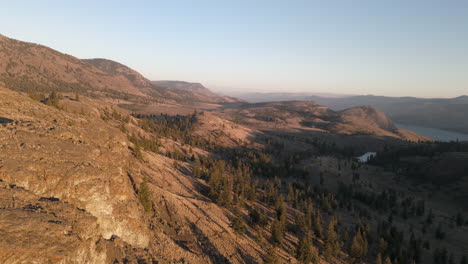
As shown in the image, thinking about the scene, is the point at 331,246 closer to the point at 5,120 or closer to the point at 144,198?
the point at 144,198

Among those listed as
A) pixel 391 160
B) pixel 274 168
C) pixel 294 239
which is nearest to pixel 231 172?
pixel 274 168

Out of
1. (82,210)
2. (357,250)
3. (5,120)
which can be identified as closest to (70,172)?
(82,210)

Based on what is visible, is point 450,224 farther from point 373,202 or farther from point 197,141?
point 197,141

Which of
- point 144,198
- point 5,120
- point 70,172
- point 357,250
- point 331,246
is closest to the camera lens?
point 70,172

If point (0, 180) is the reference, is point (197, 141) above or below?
below

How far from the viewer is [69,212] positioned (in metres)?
19.5

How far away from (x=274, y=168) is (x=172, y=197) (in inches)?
3997

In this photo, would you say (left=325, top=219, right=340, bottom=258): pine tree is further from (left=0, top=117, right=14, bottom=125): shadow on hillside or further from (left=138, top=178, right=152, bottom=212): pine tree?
(left=0, top=117, right=14, bottom=125): shadow on hillside

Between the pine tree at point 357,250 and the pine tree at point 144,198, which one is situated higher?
the pine tree at point 144,198

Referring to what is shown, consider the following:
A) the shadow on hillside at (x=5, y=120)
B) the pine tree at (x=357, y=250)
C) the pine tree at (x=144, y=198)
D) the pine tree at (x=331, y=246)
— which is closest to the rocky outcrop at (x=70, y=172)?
the shadow on hillside at (x=5, y=120)

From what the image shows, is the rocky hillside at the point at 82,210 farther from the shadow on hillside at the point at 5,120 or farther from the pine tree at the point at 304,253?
the pine tree at the point at 304,253

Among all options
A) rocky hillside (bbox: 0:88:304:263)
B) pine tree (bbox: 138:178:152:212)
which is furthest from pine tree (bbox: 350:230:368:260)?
pine tree (bbox: 138:178:152:212)

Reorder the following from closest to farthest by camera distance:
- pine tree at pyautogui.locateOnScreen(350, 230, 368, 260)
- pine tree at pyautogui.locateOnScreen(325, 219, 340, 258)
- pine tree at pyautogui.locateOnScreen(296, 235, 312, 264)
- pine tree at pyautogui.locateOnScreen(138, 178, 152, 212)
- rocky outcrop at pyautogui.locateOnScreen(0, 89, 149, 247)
A: rocky outcrop at pyautogui.locateOnScreen(0, 89, 149, 247), pine tree at pyautogui.locateOnScreen(138, 178, 152, 212), pine tree at pyautogui.locateOnScreen(296, 235, 312, 264), pine tree at pyautogui.locateOnScreen(325, 219, 340, 258), pine tree at pyautogui.locateOnScreen(350, 230, 368, 260)

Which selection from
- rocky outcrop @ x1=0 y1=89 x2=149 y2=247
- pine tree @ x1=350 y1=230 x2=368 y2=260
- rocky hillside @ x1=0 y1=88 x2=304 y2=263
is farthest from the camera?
pine tree @ x1=350 y1=230 x2=368 y2=260
